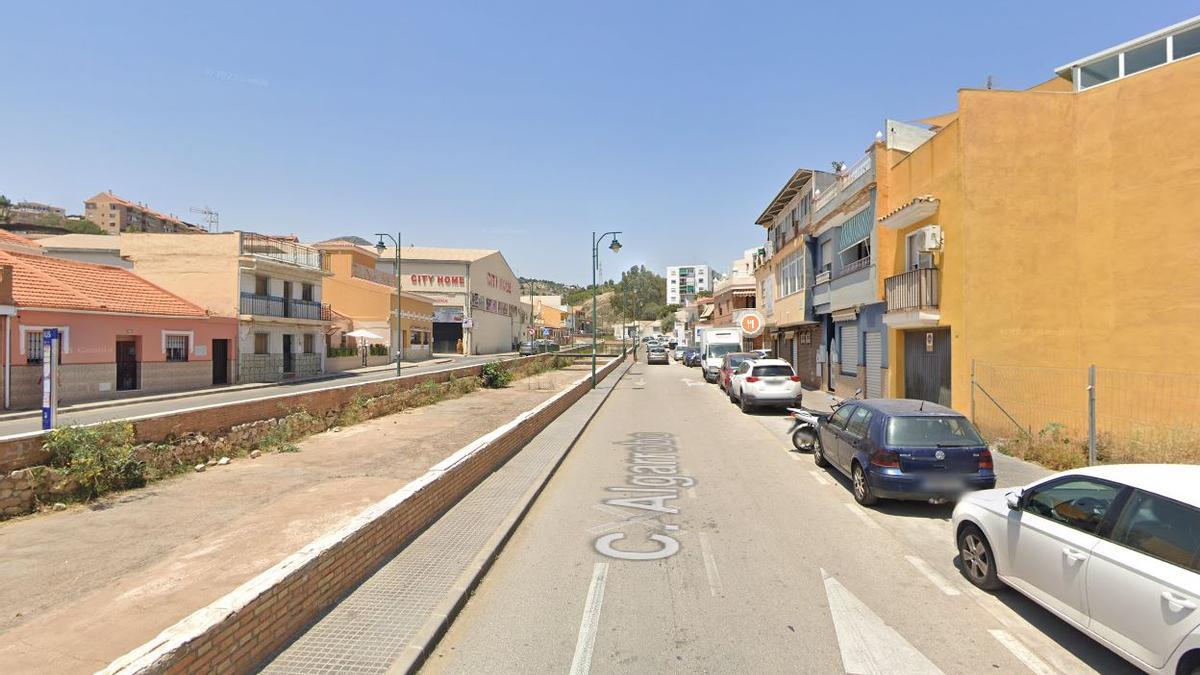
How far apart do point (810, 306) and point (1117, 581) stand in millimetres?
23010

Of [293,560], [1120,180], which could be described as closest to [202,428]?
[293,560]

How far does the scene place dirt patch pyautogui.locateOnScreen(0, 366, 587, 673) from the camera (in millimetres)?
4633

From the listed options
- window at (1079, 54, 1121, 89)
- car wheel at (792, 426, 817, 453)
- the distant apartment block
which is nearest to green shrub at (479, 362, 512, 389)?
car wheel at (792, 426, 817, 453)

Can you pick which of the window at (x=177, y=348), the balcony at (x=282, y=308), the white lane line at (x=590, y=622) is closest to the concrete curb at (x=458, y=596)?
the white lane line at (x=590, y=622)

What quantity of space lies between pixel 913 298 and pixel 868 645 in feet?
45.2

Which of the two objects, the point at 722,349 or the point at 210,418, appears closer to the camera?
the point at 210,418

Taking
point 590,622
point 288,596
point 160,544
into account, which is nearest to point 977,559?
point 590,622

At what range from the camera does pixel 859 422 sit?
30.4 feet

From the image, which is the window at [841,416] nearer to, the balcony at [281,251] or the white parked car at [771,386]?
the white parked car at [771,386]

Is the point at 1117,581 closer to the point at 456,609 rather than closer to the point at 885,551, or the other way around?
the point at 885,551

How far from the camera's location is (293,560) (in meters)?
4.59

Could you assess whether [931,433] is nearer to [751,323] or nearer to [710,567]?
[710,567]

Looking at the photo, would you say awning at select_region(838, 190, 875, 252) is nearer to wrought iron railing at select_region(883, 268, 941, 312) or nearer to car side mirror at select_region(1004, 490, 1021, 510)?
wrought iron railing at select_region(883, 268, 941, 312)

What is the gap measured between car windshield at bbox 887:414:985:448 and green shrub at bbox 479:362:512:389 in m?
22.2
